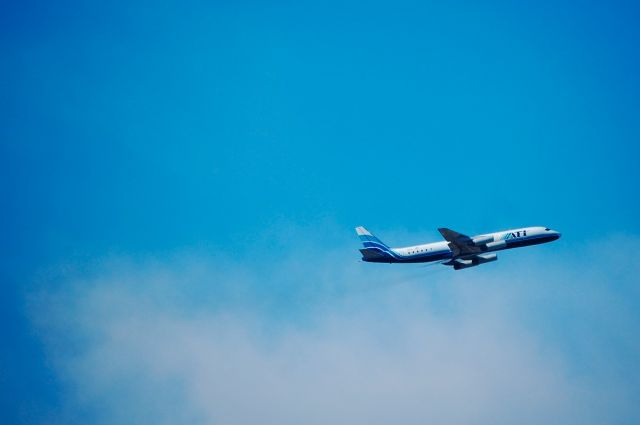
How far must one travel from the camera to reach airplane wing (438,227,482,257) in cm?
10856

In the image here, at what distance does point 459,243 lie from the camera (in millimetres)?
110000

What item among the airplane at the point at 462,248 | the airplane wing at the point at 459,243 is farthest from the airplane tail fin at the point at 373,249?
the airplane wing at the point at 459,243

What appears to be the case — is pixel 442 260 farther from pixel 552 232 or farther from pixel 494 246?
pixel 552 232

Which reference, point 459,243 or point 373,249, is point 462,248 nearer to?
point 459,243

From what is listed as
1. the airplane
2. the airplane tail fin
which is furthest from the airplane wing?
the airplane tail fin

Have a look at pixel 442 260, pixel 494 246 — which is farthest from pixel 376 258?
pixel 494 246

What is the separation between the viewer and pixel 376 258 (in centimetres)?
11556

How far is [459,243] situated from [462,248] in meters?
1.42

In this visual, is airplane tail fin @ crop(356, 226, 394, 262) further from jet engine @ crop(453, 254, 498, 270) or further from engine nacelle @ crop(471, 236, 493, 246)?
engine nacelle @ crop(471, 236, 493, 246)

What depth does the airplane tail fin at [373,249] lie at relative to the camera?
116m

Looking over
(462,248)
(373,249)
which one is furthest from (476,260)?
(373,249)

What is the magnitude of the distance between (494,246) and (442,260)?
30.4ft

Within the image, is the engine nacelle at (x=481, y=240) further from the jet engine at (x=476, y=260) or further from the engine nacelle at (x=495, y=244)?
the jet engine at (x=476, y=260)

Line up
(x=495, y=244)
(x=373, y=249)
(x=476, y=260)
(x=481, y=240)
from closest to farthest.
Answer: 1. (x=481, y=240)
2. (x=495, y=244)
3. (x=476, y=260)
4. (x=373, y=249)
